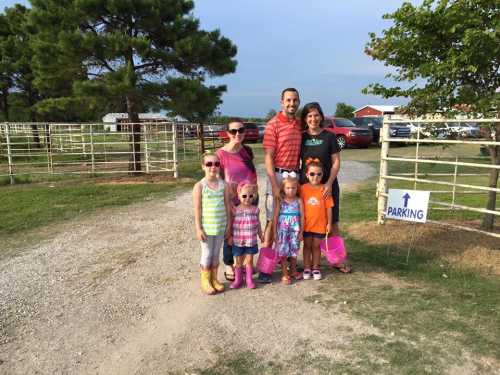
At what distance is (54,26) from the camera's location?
39.2ft

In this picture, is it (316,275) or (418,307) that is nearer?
(418,307)

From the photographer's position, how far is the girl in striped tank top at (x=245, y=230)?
3949mm

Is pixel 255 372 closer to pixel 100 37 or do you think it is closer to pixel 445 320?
pixel 445 320

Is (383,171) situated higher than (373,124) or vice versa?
(373,124)

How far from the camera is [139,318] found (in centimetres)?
355

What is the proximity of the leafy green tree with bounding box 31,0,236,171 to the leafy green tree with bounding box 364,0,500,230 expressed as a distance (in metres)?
7.66

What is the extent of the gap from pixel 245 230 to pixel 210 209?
406 mm

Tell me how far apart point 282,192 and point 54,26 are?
35.6 ft

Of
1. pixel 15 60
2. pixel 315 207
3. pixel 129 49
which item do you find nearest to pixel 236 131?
pixel 315 207

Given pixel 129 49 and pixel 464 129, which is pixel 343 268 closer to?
pixel 464 129

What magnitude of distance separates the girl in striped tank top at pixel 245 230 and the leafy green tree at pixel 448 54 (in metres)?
A: 2.72

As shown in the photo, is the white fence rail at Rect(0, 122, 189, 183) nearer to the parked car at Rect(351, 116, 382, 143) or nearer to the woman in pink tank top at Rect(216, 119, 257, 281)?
the woman in pink tank top at Rect(216, 119, 257, 281)

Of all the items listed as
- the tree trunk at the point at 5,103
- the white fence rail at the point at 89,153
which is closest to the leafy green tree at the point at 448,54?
the white fence rail at the point at 89,153

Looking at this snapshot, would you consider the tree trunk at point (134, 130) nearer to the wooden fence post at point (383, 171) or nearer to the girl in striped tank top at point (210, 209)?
the wooden fence post at point (383, 171)
